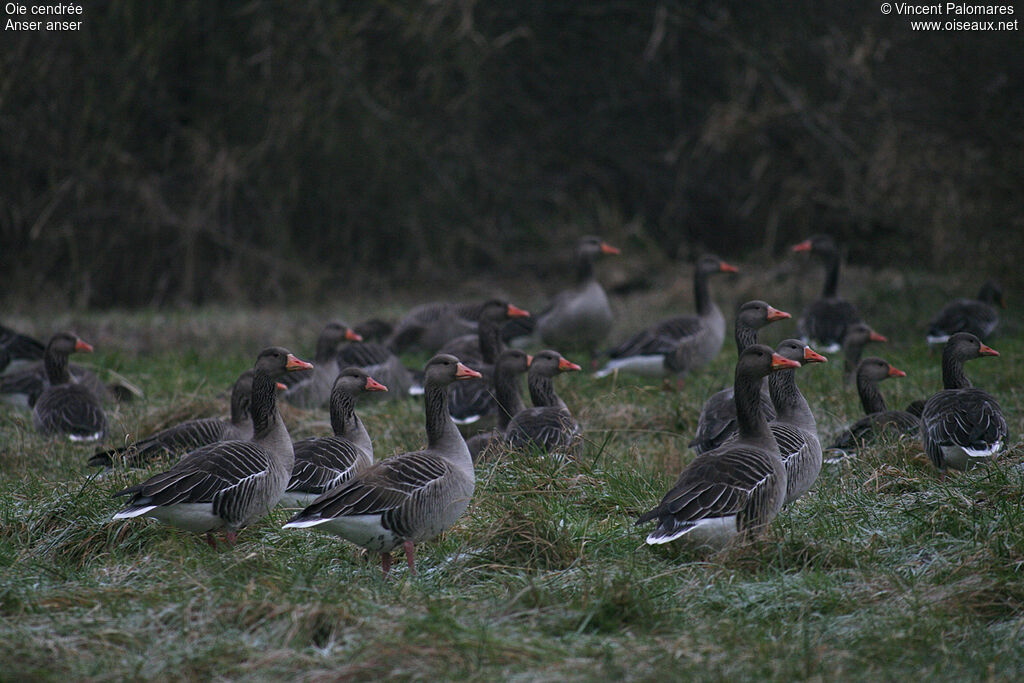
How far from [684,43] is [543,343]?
320 inches

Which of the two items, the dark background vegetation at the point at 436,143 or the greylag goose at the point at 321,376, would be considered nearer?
the greylag goose at the point at 321,376

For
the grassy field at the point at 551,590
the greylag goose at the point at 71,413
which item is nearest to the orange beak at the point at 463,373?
the grassy field at the point at 551,590

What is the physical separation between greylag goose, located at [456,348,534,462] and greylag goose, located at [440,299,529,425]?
13 centimetres

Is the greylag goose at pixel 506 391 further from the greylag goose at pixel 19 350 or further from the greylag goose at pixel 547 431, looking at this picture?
the greylag goose at pixel 19 350

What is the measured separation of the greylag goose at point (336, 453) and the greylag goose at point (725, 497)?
7.11ft

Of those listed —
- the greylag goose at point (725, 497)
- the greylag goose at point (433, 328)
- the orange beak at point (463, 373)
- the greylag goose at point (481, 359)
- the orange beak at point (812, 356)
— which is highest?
the orange beak at point (463, 373)

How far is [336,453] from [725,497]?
8.49 ft

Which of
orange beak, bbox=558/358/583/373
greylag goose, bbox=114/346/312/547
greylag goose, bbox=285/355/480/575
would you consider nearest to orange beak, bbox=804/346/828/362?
orange beak, bbox=558/358/583/373

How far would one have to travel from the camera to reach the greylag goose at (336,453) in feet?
22.7

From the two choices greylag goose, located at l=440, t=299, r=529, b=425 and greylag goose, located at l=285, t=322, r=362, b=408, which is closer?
greylag goose, located at l=440, t=299, r=529, b=425

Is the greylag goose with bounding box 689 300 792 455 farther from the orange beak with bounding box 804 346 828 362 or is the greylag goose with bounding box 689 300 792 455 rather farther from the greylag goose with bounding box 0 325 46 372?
the greylag goose with bounding box 0 325 46 372

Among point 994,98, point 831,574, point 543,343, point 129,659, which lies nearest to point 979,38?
point 994,98

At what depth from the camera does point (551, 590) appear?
5199mm

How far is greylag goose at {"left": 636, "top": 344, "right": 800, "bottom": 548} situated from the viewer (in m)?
5.61
